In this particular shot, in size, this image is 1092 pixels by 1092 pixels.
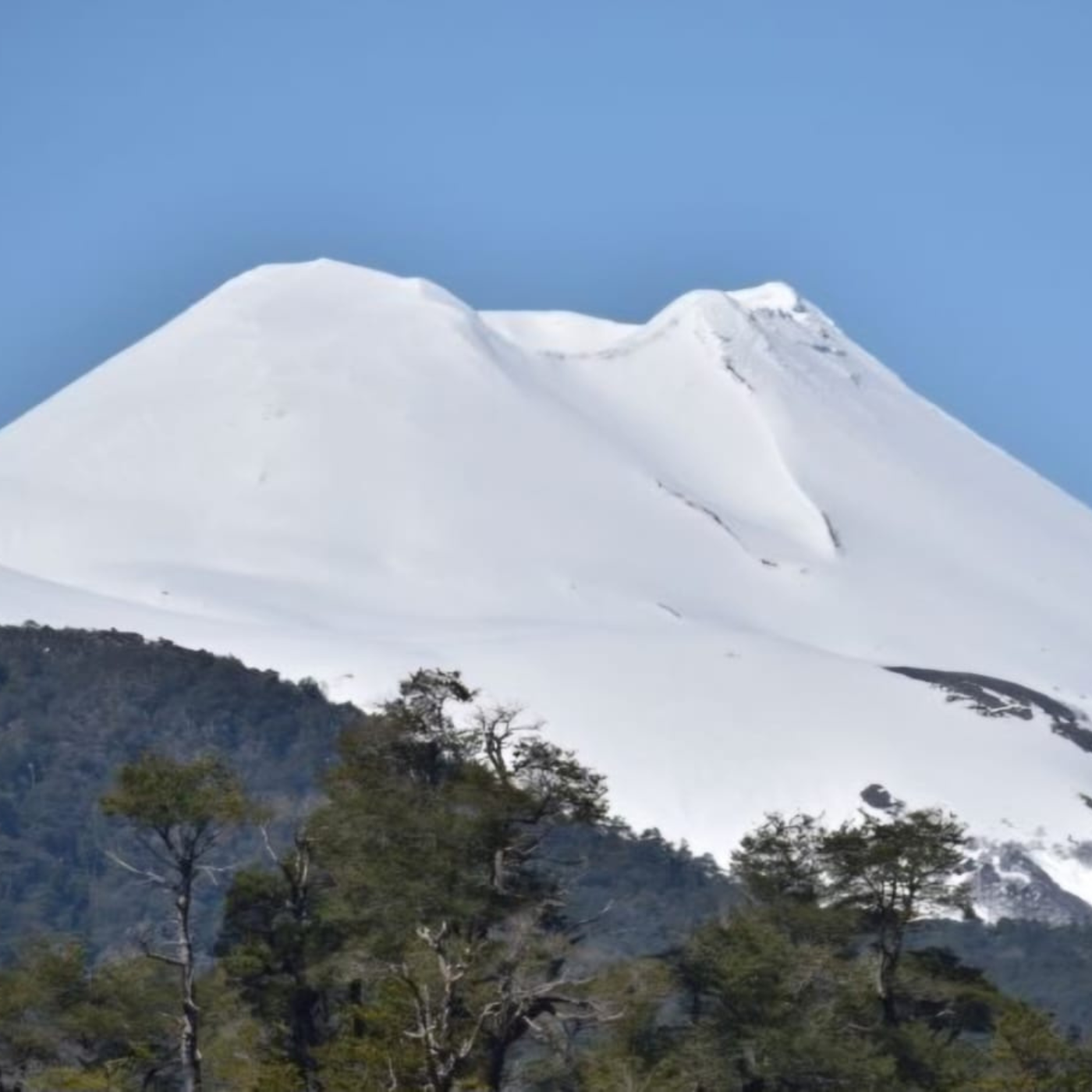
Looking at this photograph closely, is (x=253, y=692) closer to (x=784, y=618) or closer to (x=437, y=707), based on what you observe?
(x=784, y=618)

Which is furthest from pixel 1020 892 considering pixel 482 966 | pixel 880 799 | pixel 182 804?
pixel 182 804

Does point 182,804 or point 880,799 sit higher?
point 880,799

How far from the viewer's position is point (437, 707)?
4872cm

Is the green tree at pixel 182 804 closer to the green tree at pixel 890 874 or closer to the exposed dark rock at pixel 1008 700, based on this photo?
the green tree at pixel 890 874

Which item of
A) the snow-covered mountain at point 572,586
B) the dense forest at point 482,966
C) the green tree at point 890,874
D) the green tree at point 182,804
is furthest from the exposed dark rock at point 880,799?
the green tree at point 182,804

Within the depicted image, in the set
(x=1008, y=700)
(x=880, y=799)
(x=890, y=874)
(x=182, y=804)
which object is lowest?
(x=182, y=804)

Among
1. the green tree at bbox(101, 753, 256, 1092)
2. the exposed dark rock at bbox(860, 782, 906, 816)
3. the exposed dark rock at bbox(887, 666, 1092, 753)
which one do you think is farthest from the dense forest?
the exposed dark rock at bbox(887, 666, 1092, 753)

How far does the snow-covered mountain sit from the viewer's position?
490 ft

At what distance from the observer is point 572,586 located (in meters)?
177

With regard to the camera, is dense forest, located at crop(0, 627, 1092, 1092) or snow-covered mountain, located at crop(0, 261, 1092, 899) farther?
snow-covered mountain, located at crop(0, 261, 1092, 899)

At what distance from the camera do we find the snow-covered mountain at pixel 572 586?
490 ft

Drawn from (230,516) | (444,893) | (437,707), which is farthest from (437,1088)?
(230,516)

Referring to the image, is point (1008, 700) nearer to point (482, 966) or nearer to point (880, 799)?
point (880, 799)

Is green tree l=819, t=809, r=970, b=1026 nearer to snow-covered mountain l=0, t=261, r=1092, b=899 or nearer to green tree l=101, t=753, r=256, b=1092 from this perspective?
green tree l=101, t=753, r=256, b=1092
